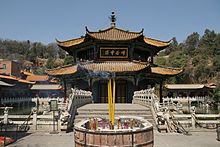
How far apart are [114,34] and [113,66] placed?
3869mm

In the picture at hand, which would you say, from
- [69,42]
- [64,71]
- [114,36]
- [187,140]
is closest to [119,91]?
[114,36]

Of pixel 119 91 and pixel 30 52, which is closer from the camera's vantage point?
pixel 119 91

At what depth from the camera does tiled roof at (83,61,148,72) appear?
77.6 feet

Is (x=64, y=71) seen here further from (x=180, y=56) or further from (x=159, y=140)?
(x=180, y=56)

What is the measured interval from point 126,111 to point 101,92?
9818 mm

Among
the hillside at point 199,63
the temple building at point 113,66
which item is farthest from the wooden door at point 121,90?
the hillside at point 199,63

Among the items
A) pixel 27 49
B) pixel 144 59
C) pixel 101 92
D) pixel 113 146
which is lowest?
pixel 113 146

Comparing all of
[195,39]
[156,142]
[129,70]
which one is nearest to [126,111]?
[156,142]

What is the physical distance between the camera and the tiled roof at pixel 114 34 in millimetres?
24894

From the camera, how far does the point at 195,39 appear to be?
122 metres

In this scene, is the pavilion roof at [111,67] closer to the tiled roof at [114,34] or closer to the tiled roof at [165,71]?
the tiled roof at [114,34]

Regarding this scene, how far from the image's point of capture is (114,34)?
26281 mm

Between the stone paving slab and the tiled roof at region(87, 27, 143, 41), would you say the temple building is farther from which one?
the stone paving slab

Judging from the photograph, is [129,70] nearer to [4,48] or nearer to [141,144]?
[141,144]
